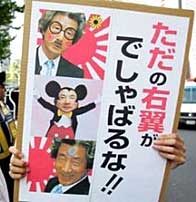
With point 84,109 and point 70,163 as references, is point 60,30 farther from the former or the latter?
point 70,163

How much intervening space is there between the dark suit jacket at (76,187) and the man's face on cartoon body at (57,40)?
490 mm

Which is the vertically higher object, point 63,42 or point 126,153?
point 63,42

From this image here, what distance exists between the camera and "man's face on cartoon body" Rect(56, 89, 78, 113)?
2172 millimetres

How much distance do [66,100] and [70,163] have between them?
0.25m

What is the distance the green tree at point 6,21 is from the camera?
1614 cm

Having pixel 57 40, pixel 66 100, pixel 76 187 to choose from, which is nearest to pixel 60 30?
pixel 57 40

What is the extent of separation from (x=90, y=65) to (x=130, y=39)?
18cm

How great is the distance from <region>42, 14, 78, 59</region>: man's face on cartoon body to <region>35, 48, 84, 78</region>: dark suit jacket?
4 cm

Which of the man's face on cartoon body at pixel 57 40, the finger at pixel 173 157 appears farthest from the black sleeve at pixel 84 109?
the finger at pixel 173 157

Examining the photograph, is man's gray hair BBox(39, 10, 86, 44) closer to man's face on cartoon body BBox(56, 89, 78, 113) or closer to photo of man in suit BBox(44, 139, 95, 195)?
man's face on cartoon body BBox(56, 89, 78, 113)

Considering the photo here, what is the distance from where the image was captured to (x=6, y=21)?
16578 mm

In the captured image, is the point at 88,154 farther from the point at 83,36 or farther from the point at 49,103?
the point at 83,36

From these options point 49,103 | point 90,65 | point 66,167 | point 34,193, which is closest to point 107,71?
point 90,65

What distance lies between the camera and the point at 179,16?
7.17 ft
